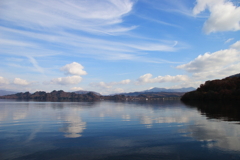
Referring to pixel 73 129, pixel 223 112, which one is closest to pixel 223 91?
pixel 223 112

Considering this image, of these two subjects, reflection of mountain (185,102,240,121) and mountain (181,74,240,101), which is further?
mountain (181,74,240,101)

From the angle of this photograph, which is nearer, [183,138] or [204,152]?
[204,152]

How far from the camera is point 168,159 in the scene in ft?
40.4

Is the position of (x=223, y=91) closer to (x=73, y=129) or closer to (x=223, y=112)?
(x=223, y=112)

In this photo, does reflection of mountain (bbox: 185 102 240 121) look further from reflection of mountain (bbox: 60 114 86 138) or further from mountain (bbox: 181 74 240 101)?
mountain (bbox: 181 74 240 101)

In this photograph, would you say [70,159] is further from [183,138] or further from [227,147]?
[227,147]

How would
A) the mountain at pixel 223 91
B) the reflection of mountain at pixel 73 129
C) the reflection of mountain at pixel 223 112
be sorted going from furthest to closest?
1. the mountain at pixel 223 91
2. the reflection of mountain at pixel 223 112
3. the reflection of mountain at pixel 73 129

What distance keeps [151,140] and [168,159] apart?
503cm

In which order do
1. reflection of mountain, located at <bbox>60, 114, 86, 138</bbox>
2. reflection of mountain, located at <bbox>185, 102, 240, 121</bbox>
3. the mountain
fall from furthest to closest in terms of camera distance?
the mountain < reflection of mountain, located at <bbox>185, 102, 240, 121</bbox> < reflection of mountain, located at <bbox>60, 114, 86, 138</bbox>

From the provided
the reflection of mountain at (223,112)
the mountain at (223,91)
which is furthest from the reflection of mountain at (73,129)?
the mountain at (223,91)

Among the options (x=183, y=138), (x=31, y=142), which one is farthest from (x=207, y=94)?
(x=31, y=142)

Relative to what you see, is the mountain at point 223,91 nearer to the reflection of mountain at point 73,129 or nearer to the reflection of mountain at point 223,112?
the reflection of mountain at point 223,112

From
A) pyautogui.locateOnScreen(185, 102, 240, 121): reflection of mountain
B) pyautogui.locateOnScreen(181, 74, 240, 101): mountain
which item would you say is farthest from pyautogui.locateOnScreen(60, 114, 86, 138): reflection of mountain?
pyautogui.locateOnScreen(181, 74, 240, 101): mountain

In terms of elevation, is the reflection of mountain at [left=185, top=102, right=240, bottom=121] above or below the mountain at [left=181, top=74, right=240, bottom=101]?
below
